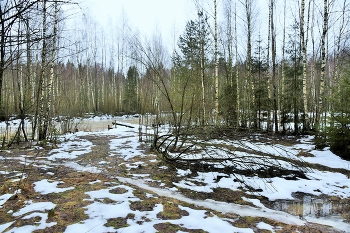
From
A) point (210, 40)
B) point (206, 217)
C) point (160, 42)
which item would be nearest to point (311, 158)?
point (206, 217)

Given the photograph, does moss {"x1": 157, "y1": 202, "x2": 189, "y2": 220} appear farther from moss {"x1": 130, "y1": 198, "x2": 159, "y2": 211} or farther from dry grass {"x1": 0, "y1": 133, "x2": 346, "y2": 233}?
moss {"x1": 130, "y1": 198, "x2": 159, "y2": 211}

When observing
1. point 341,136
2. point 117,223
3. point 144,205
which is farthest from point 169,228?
point 341,136

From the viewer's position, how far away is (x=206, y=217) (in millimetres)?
3129

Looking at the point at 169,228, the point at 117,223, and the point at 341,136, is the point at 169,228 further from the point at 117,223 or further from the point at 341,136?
the point at 341,136

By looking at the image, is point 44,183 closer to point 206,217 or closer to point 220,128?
point 206,217

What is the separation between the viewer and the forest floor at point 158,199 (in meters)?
Answer: 2.88

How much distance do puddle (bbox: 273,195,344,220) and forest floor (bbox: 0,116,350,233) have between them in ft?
0.04

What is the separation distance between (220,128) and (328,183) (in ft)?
7.77

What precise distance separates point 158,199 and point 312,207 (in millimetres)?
2392

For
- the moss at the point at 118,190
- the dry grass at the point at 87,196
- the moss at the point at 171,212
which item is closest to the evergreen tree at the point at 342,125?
the dry grass at the point at 87,196

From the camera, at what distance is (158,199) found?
146 inches

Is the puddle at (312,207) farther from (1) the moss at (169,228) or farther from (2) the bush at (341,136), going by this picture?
(2) the bush at (341,136)

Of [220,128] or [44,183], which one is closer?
[44,183]

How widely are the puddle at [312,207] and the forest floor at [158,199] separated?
13mm
